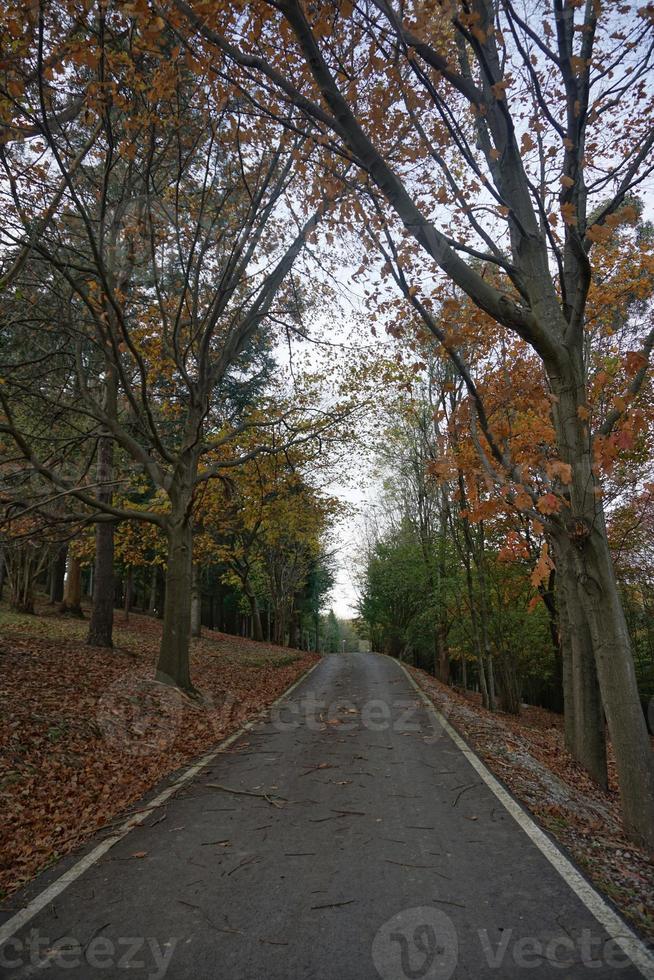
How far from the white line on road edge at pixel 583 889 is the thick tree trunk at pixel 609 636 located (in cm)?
102

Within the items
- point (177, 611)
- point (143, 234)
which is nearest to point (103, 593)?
point (177, 611)

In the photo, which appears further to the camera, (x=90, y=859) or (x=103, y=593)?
(x=103, y=593)

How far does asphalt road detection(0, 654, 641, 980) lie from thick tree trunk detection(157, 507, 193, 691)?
15.8 feet

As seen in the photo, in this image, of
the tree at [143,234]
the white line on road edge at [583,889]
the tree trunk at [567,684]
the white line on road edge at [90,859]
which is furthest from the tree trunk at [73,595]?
the white line on road edge at [583,889]

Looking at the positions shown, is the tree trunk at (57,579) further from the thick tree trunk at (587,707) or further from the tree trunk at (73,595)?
the thick tree trunk at (587,707)

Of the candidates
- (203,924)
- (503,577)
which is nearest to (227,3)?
(203,924)

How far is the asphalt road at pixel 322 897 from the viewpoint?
9.81 ft

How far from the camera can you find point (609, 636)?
5184mm

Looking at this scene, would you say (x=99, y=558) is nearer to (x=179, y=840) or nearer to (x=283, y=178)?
(x=283, y=178)

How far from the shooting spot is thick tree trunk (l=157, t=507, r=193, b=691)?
10914 millimetres

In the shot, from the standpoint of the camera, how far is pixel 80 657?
13031mm

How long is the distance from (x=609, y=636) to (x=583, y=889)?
2136 millimetres

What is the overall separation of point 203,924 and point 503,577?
17.5 m

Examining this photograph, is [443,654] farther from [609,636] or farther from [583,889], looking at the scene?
[583,889]
